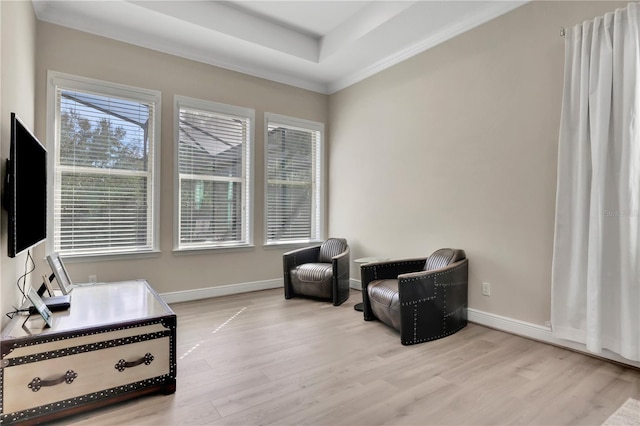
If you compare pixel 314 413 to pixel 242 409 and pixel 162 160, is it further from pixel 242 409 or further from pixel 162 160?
pixel 162 160

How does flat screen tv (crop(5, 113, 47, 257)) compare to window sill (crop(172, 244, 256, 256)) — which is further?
window sill (crop(172, 244, 256, 256))

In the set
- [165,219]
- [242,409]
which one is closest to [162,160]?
[165,219]

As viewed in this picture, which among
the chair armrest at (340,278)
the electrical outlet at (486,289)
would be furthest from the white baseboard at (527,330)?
the chair armrest at (340,278)

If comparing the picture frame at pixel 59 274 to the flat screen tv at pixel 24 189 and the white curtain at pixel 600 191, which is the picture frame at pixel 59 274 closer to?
the flat screen tv at pixel 24 189

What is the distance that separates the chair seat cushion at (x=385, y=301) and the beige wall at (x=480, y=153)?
88 centimetres

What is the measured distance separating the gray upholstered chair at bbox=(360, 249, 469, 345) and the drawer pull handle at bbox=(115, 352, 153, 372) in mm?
1879

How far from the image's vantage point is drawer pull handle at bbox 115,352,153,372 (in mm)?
1932

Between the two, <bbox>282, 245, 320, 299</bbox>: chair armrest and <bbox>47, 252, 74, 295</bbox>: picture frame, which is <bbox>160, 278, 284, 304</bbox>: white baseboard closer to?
<bbox>282, 245, 320, 299</bbox>: chair armrest

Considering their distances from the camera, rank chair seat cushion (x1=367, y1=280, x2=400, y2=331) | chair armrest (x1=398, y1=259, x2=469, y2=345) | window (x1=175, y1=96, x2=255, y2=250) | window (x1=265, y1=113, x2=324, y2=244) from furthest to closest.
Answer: window (x1=265, y1=113, x2=324, y2=244) < window (x1=175, y1=96, x2=255, y2=250) < chair seat cushion (x1=367, y1=280, x2=400, y2=331) < chair armrest (x1=398, y1=259, x2=469, y2=345)

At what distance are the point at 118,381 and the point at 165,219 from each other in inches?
93.0

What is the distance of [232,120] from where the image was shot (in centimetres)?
452

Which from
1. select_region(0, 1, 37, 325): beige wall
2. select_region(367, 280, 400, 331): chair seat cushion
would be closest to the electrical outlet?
select_region(367, 280, 400, 331): chair seat cushion

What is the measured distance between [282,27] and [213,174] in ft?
6.55

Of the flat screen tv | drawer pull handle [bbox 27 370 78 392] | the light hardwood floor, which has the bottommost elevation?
the light hardwood floor
